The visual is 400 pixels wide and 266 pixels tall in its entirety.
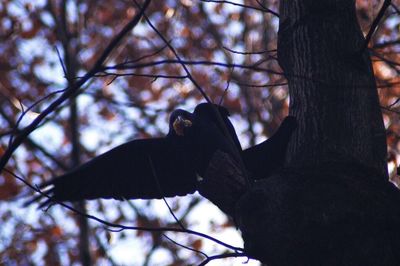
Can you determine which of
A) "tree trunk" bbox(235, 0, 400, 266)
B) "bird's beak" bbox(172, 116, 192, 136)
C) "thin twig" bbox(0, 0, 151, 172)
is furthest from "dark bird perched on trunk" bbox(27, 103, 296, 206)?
"thin twig" bbox(0, 0, 151, 172)

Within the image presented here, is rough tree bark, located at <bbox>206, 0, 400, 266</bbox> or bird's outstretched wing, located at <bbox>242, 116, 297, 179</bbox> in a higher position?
bird's outstretched wing, located at <bbox>242, 116, 297, 179</bbox>

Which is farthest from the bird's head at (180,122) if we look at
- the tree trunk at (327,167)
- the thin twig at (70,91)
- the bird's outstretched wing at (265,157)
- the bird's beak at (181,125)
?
the thin twig at (70,91)

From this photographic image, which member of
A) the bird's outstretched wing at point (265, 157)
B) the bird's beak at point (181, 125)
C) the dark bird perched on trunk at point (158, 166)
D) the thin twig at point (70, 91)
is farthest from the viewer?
the bird's beak at point (181, 125)

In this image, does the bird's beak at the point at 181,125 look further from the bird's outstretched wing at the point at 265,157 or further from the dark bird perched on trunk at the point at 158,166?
the bird's outstretched wing at the point at 265,157

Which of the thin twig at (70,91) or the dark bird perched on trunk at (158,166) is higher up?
the dark bird perched on trunk at (158,166)

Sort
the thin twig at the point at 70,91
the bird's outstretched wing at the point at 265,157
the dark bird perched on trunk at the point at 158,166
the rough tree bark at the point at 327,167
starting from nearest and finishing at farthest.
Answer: the thin twig at the point at 70,91
the rough tree bark at the point at 327,167
the bird's outstretched wing at the point at 265,157
the dark bird perched on trunk at the point at 158,166

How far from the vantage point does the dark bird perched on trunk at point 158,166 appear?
4.48 m

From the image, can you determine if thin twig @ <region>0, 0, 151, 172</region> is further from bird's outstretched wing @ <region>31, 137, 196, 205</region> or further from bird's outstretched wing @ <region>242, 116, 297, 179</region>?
bird's outstretched wing @ <region>242, 116, 297, 179</region>

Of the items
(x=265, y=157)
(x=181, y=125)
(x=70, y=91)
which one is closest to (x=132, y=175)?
(x=181, y=125)

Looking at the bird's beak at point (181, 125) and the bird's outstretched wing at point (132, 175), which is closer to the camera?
the bird's outstretched wing at point (132, 175)

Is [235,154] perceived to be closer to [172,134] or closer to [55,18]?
[172,134]

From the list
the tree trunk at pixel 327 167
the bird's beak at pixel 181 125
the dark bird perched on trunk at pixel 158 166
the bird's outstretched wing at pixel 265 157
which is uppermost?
the bird's beak at pixel 181 125

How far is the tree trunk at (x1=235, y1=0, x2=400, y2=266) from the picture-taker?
2922 mm

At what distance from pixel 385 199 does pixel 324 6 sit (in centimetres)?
140
